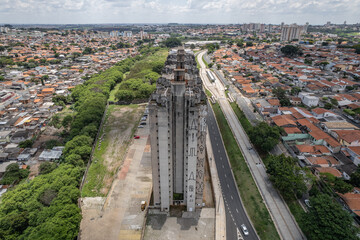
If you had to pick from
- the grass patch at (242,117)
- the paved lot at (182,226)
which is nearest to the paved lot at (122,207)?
the paved lot at (182,226)

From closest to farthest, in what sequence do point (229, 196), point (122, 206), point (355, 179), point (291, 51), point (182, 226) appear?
point (182, 226)
point (122, 206)
point (355, 179)
point (229, 196)
point (291, 51)

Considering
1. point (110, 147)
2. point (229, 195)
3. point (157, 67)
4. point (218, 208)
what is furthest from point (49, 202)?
point (157, 67)

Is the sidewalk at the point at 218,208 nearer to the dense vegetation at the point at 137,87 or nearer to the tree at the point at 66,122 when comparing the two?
the tree at the point at 66,122

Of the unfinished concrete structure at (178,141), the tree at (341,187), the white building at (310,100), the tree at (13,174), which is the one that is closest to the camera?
the unfinished concrete structure at (178,141)

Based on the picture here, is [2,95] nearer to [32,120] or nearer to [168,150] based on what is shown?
[32,120]

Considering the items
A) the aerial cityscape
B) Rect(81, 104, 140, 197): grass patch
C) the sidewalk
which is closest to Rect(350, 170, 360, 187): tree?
the aerial cityscape

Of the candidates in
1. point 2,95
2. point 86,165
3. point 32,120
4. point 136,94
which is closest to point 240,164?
point 86,165

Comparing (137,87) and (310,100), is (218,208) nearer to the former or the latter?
(310,100)
